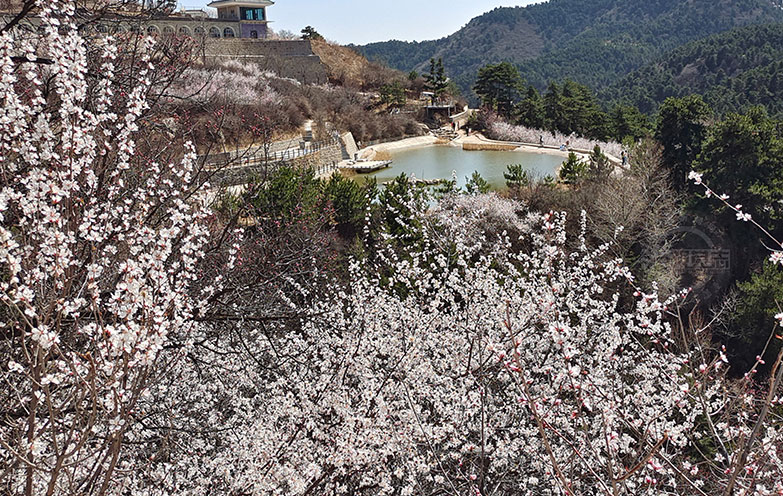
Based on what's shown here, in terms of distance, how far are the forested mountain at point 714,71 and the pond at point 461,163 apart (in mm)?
34313

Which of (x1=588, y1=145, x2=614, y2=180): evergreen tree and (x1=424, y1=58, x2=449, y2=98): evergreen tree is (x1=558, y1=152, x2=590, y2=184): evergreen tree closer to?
(x1=588, y1=145, x2=614, y2=180): evergreen tree

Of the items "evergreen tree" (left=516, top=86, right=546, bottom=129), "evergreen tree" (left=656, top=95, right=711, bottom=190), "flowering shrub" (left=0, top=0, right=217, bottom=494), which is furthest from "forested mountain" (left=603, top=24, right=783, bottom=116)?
"flowering shrub" (left=0, top=0, right=217, bottom=494)

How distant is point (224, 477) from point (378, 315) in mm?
2906

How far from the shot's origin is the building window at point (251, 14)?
A: 3569cm

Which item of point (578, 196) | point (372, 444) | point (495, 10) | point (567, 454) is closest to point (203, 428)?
point (372, 444)

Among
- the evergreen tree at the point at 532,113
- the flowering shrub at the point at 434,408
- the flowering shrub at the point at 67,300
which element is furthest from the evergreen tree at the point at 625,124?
the flowering shrub at the point at 67,300

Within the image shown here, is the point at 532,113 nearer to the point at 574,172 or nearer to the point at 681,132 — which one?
the point at 681,132

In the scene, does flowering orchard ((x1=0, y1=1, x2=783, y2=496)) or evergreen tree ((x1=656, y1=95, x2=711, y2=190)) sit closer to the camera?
flowering orchard ((x1=0, y1=1, x2=783, y2=496))

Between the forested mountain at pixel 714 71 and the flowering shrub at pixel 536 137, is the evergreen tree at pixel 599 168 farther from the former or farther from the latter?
the forested mountain at pixel 714 71

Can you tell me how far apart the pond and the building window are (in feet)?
55.0

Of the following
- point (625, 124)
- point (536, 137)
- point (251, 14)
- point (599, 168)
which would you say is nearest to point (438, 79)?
point (536, 137)

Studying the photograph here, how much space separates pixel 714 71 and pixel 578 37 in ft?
296

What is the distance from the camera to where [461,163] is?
22672 mm

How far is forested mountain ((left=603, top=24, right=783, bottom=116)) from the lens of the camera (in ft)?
166
